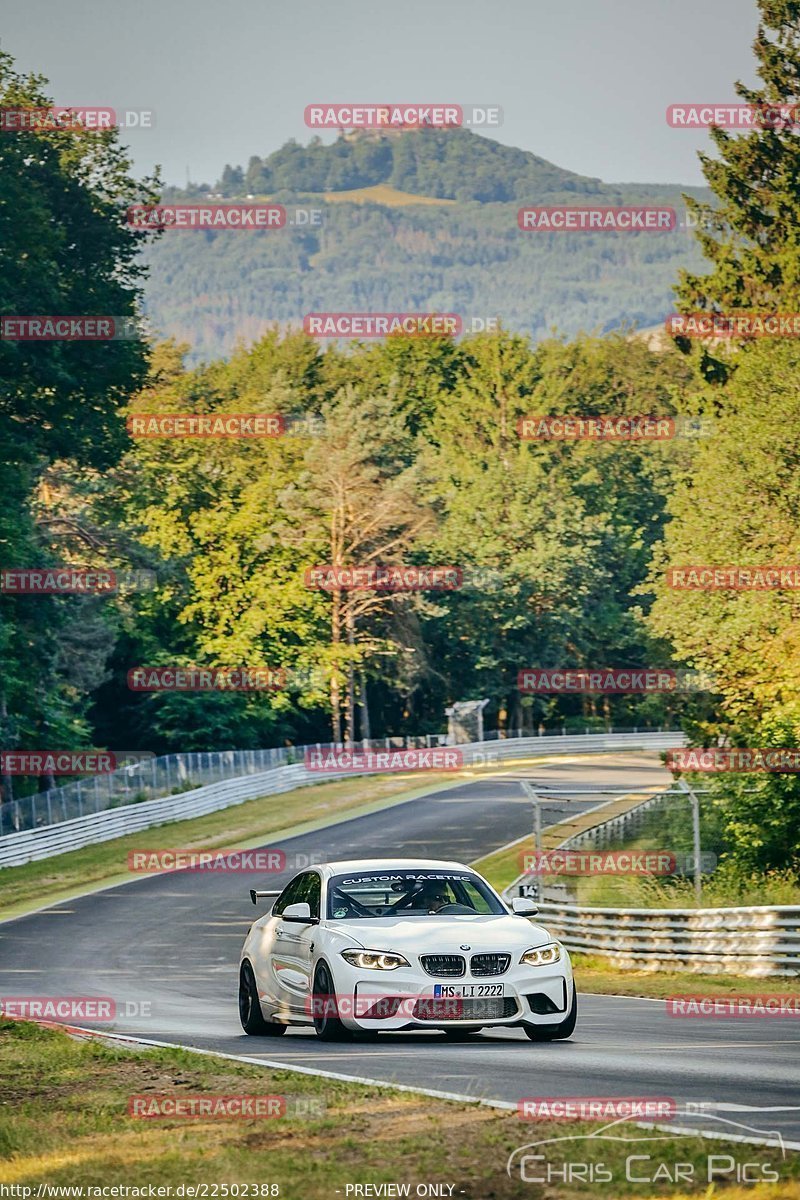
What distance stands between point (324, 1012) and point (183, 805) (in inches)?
1848

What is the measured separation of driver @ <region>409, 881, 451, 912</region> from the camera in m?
14.1

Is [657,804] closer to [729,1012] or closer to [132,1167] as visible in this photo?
[729,1012]

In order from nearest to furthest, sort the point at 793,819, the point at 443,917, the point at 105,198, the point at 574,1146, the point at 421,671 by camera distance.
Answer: the point at 574,1146 → the point at 443,917 → the point at 793,819 → the point at 105,198 → the point at 421,671

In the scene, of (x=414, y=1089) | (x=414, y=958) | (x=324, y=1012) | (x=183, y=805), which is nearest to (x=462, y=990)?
(x=414, y=958)

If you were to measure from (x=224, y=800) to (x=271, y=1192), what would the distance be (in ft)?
185

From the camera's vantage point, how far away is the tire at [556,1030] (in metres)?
13.4

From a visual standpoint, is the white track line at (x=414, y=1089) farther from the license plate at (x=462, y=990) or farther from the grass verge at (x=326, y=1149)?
the license plate at (x=462, y=990)

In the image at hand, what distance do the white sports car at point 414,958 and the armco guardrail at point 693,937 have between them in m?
10.3

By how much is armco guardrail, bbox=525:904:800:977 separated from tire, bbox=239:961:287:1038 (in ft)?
32.9

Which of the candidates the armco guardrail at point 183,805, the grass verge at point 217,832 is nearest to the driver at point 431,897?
the grass verge at point 217,832

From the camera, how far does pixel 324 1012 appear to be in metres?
13.5

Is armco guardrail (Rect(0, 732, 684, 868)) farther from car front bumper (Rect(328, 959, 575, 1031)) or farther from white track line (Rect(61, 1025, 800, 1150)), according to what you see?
car front bumper (Rect(328, 959, 575, 1031))

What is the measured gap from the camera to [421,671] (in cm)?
8606

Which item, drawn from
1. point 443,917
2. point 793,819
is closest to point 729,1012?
point 443,917
